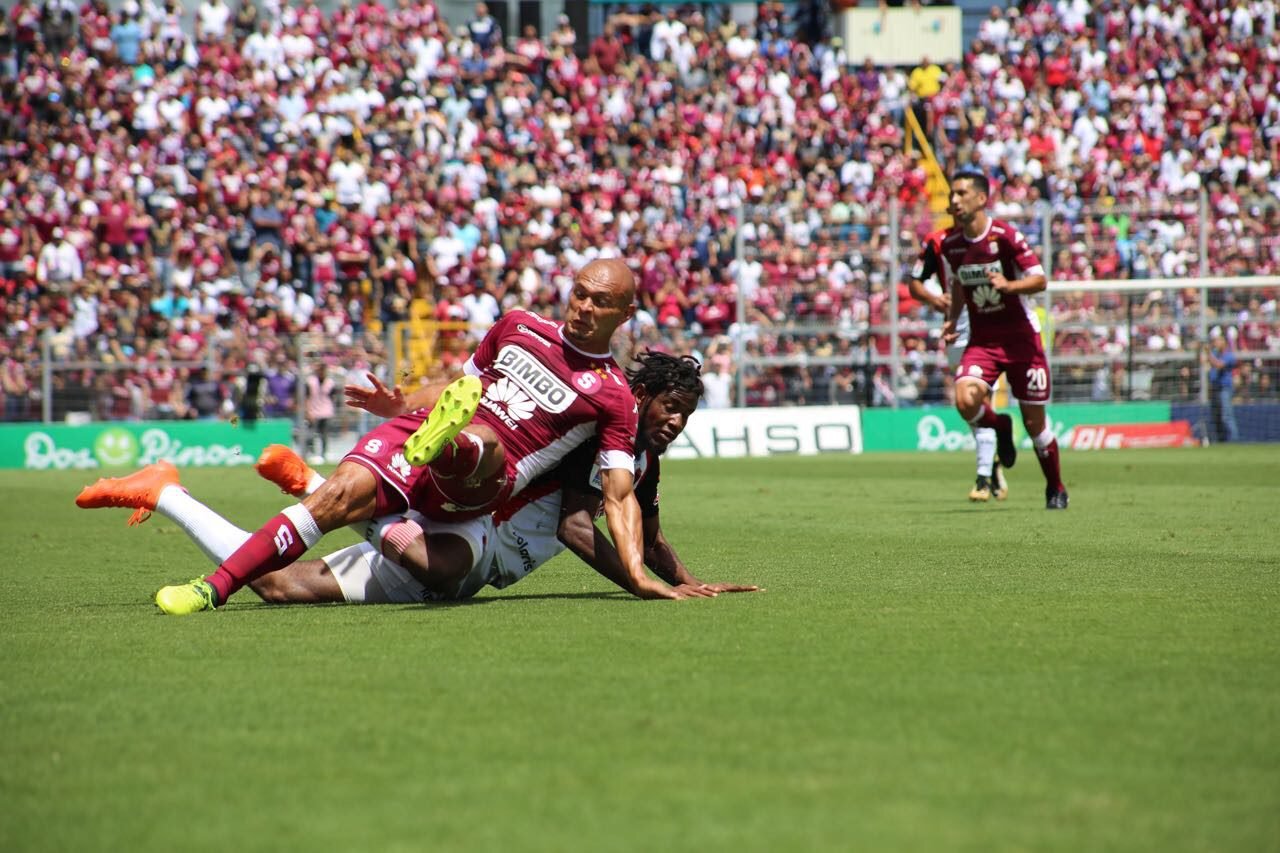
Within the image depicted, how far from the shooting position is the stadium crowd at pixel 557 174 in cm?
2606

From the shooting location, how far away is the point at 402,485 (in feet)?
21.7

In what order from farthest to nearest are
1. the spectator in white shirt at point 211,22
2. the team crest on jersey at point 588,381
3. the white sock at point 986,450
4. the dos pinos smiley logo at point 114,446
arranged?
the spectator in white shirt at point 211,22
the dos pinos smiley logo at point 114,446
the white sock at point 986,450
the team crest on jersey at point 588,381

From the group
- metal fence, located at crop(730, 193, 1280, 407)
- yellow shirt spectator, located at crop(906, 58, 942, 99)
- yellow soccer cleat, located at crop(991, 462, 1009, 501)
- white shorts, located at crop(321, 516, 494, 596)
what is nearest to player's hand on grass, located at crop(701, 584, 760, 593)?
white shorts, located at crop(321, 516, 494, 596)

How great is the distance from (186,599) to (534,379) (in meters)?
1.70

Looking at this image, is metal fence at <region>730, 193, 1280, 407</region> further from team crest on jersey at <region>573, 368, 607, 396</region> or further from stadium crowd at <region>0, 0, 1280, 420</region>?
team crest on jersey at <region>573, 368, 607, 396</region>

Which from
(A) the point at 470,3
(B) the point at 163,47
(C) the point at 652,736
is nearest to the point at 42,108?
(B) the point at 163,47

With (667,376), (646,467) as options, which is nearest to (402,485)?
(646,467)

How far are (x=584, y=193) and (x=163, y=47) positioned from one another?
844 cm

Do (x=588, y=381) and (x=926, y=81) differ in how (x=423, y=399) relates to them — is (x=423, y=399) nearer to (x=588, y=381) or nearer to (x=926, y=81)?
(x=588, y=381)

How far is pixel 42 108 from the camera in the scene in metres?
29.4

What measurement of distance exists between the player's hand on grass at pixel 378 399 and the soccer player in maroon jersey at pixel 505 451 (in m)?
0.01

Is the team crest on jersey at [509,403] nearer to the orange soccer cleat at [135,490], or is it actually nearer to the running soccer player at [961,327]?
the orange soccer cleat at [135,490]

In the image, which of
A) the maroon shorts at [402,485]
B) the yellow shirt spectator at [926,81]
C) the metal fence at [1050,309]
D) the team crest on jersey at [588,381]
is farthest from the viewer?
the yellow shirt spectator at [926,81]

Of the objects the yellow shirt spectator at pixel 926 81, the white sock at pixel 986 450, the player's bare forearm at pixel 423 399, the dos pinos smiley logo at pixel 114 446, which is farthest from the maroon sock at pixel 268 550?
the yellow shirt spectator at pixel 926 81
